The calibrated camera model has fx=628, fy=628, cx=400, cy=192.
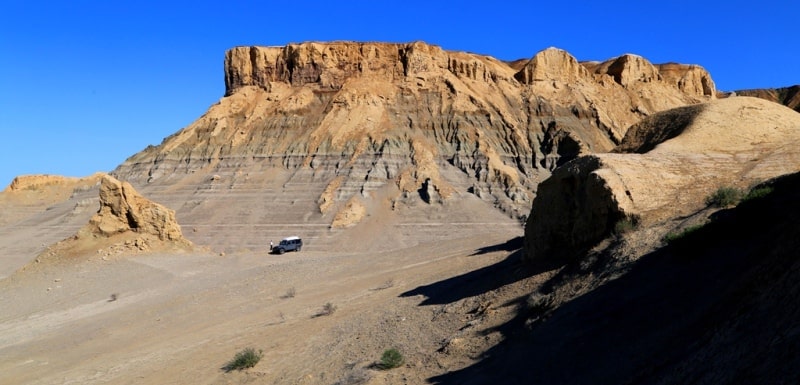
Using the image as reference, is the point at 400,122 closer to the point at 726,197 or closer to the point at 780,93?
the point at 726,197

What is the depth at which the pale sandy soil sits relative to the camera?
11680mm

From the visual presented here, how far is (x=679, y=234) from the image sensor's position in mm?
9664

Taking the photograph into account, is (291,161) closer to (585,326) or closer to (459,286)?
(459,286)

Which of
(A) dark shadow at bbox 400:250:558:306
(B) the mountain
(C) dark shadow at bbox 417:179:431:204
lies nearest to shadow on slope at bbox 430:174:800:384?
(A) dark shadow at bbox 400:250:558:306

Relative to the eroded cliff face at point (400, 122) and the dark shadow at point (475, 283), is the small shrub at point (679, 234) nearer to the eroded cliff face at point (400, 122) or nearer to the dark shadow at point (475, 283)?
the dark shadow at point (475, 283)

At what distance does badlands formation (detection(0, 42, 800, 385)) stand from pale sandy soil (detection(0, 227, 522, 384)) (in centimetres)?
8

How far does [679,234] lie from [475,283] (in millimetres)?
5807

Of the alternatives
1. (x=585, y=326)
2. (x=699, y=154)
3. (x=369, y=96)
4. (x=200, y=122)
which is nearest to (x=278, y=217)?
(x=369, y=96)

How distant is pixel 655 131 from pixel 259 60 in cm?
5604

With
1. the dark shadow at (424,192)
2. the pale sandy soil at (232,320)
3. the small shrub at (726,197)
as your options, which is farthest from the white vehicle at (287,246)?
the small shrub at (726,197)

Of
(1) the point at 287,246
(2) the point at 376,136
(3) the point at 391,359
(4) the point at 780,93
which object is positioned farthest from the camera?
(4) the point at 780,93

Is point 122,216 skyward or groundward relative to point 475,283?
skyward

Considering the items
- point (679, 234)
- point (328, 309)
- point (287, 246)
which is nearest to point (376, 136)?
point (287, 246)

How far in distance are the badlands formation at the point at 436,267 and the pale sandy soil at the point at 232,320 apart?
0.08m
